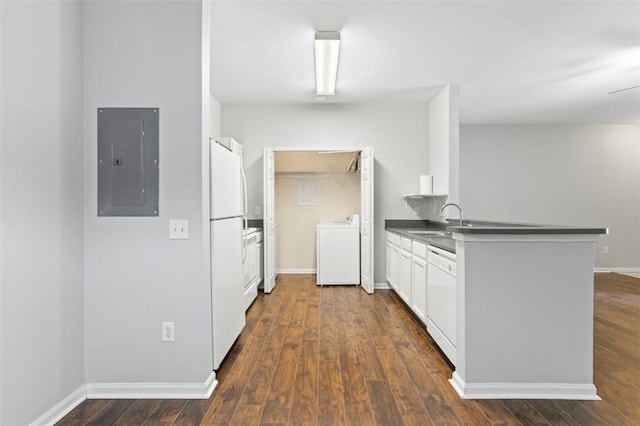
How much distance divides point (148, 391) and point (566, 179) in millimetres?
7134

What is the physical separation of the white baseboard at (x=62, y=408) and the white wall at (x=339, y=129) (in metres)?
3.56

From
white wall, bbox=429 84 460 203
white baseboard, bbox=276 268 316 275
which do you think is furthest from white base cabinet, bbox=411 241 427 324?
white baseboard, bbox=276 268 316 275

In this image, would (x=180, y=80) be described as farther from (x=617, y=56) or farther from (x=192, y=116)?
(x=617, y=56)

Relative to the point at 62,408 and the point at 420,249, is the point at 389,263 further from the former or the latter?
the point at 62,408

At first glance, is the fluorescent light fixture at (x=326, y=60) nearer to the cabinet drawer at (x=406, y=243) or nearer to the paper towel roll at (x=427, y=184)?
the paper towel roll at (x=427, y=184)

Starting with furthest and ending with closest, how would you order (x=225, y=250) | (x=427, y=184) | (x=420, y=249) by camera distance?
(x=427, y=184), (x=420, y=249), (x=225, y=250)

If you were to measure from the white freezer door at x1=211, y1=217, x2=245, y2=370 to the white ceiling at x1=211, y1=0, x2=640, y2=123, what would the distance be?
1.70 m

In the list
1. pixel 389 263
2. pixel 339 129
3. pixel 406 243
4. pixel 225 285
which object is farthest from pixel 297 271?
pixel 225 285

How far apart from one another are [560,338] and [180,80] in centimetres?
284

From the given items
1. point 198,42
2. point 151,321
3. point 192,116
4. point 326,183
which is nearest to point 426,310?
point 151,321

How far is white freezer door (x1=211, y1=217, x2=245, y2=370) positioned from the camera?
2.56m

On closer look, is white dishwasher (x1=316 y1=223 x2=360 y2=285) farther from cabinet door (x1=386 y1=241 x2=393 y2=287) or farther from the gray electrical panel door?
the gray electrical panel door

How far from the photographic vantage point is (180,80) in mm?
2305

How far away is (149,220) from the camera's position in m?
2.32
